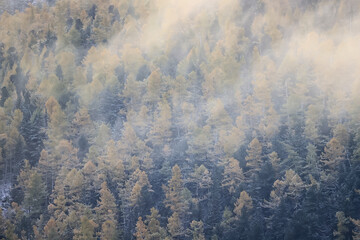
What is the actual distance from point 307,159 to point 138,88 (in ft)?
108

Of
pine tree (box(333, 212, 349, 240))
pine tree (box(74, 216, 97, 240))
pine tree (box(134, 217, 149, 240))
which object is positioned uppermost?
pine tree (box(74, 216, 97, 240))

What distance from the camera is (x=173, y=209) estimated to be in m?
54.9

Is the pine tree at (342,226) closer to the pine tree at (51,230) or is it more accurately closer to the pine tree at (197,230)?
the pine tree at (197,230)

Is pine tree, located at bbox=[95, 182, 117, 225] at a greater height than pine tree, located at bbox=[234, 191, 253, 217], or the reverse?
pine tree, located at bbox=[95, 182, 117, 225]

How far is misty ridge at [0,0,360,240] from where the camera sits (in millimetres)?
52625

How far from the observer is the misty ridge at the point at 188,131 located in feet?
173

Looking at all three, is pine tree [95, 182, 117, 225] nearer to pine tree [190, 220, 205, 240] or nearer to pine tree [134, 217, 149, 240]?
pine tree [134, 217, 149, 240]

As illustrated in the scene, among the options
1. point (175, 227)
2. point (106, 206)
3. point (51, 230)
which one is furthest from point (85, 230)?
point (175, 227)

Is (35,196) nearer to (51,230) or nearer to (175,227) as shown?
(51,230)

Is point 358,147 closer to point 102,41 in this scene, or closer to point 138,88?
point 138,88

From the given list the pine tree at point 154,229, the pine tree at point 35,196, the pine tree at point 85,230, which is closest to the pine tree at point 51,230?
the pine tree at point 85,230

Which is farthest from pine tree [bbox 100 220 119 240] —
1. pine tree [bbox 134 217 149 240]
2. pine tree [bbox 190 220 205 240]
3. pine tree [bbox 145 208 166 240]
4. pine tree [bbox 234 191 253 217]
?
pine tree [bbox 234 191 253 217]

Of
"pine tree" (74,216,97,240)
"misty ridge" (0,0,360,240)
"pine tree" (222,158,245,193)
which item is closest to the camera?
"pine tree" (74,216,97,240)

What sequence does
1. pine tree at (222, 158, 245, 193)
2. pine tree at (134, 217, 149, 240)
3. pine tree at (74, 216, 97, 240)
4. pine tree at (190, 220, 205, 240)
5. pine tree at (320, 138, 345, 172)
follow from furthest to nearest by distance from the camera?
pine tree at (222, 158, 245, 193) < pine tree at (320, 138, 345, 172) < pine tree at (190, 220, 205, 240) < pine tree at (134, 217, 149, 240) < pine tree at (74, 216, 97, 240)
